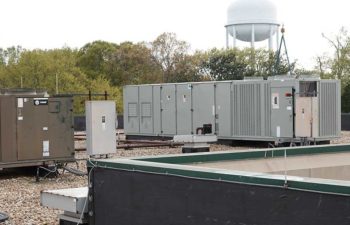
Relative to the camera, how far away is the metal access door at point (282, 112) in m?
20.3

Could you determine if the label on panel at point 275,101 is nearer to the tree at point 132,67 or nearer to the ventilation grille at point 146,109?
the ventilation grille at point 146,109

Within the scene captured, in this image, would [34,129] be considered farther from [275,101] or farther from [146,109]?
[146,109]

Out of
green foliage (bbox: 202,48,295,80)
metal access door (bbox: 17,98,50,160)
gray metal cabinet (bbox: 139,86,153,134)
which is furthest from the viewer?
green foliage (bbox: 202,48,295,80)

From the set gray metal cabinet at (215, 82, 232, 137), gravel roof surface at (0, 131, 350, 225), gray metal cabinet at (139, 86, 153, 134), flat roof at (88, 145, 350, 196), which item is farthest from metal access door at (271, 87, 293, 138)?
flat roof at (88, 145, 350, 196)

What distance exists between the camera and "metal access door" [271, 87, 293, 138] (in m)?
20.3

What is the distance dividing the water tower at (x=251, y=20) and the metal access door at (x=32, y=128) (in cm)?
4654

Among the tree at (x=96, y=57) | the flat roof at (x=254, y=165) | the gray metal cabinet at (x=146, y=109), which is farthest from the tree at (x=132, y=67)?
the flat roof at (x=254, y=165)

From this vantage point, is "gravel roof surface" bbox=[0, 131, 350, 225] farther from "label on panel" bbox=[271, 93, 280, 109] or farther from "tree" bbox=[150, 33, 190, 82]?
"tree" bbox=[150, 33, 190, 82]

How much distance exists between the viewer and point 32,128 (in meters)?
13.8

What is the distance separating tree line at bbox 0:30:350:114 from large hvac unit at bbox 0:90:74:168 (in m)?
30.3

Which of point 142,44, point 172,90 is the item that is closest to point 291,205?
point 172,90

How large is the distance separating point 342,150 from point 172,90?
1761 cm

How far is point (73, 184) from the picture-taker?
12797mm

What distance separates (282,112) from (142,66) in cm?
3540
